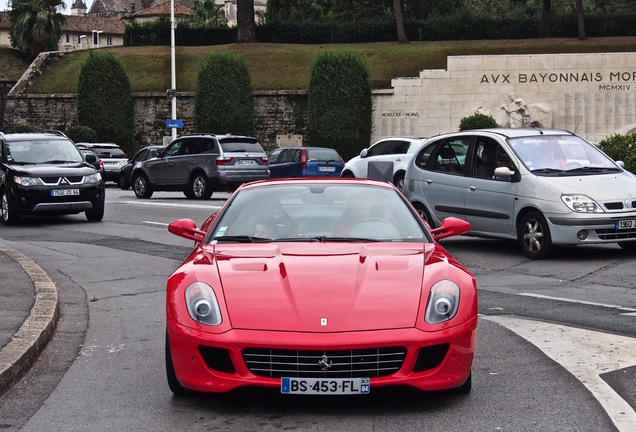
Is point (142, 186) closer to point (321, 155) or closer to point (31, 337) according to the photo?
point (321, 155)

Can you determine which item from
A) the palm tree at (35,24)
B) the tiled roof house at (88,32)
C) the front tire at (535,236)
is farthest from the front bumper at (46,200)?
the tiled roof house at (88,32)

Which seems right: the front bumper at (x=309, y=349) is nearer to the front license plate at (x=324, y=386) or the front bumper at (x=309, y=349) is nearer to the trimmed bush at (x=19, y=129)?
the front license plate at (x=324, y=386)

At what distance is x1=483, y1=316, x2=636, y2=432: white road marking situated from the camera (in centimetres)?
580

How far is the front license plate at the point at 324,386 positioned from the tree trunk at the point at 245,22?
185 ft

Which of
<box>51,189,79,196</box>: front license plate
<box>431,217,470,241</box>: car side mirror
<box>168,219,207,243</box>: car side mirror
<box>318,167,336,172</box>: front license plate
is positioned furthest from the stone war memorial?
<box>168,219,207,243</box>: car side mirror

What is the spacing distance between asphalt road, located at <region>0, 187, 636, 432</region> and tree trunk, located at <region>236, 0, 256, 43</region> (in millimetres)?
48832

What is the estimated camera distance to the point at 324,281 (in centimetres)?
597

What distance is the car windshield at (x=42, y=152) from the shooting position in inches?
830

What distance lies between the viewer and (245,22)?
60688mm

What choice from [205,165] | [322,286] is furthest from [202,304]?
[205,165]

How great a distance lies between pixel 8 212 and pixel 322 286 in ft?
52.0

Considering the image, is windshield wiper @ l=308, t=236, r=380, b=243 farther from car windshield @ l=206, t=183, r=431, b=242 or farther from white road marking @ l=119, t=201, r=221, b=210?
white road marking @ l=119, t=201, r=221, b=210

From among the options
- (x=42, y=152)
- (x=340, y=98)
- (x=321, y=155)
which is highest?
(x=340, y=98)

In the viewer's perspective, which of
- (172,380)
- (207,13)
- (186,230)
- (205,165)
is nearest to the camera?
(172,380)
